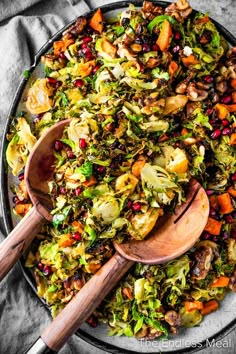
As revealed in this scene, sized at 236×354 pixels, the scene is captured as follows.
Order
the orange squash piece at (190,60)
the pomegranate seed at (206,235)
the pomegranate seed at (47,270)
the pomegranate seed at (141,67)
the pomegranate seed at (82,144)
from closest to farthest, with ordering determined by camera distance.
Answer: the pomegranate seed at (82,144) < the pomegranate seed at (141,67) < the orange squash piece at (190,60) < the pomegranate seed at (206,235) < the pomegranate seed at (47,270)

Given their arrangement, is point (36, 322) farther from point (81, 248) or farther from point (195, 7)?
point (195, 7)

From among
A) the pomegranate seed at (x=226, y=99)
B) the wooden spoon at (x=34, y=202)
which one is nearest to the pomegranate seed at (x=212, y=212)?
the pomegranate seed at (x=226, y=99)

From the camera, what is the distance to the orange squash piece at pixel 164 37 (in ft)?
13.6

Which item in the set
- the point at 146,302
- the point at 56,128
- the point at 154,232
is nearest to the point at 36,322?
the point at 146,302

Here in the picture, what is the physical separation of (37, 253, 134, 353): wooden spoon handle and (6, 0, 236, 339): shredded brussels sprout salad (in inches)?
4.9

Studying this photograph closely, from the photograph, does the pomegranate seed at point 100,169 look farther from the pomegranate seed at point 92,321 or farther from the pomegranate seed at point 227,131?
the pomegranate seed at point 92,321

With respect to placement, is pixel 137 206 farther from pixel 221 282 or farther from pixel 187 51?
pixel 187 51

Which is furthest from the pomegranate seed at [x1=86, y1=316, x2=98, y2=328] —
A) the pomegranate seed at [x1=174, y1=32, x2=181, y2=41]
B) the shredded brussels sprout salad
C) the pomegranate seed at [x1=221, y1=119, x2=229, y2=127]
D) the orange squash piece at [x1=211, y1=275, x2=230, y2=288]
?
the pomegranate seed at [x1=174, y1=32, x2=181, y2=41]

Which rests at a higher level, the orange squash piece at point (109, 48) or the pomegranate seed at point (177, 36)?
the orange squash piece at point (109, 48)

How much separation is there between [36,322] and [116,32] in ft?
8.03

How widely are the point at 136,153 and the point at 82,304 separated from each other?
1.11m

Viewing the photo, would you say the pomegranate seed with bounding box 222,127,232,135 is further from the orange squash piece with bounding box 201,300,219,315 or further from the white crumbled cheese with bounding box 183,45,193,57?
the orange squash piece with bounding box 201,300,219,315

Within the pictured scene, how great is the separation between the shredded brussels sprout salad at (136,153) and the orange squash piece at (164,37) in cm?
1

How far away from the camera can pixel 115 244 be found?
406 cm
